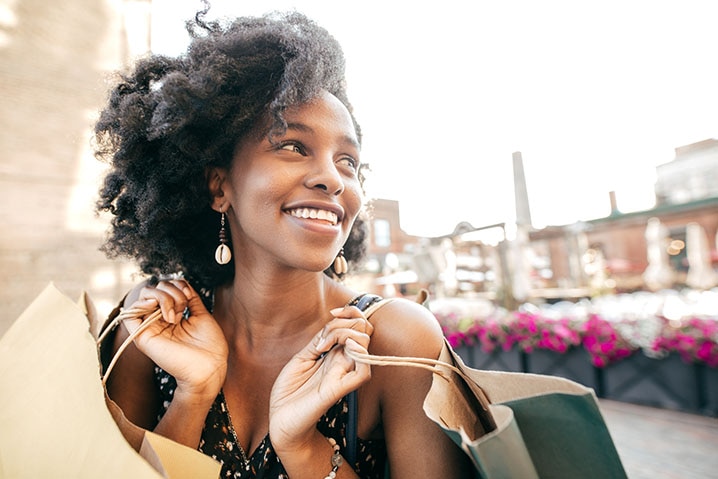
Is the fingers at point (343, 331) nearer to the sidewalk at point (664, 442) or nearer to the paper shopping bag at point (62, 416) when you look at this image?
the paper shopping bag at point (62, 416)

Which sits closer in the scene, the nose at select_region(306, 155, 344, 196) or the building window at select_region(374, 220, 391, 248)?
the nose at select_region(306, 155, 344, 196)

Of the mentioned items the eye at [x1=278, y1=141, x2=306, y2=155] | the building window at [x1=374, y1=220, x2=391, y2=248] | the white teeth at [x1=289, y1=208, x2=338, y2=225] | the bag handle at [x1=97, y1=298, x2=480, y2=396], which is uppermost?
the building window at [x1=374, y1=220, x2=391, y2=248]

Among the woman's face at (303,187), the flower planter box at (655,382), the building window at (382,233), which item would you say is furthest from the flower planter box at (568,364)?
the building window at (382,233)

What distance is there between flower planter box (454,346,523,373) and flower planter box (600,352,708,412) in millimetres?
1079

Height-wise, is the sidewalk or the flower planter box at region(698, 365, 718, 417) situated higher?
the flower planter box at region(698, 365, 718, 417)

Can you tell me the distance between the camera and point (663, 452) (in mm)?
3426

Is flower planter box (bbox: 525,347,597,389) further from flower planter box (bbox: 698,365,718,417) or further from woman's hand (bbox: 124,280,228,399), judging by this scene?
woman's hand (bbox: 124,280,228,399)

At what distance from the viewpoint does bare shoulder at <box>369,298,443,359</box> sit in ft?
3.63

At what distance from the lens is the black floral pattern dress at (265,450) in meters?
1.14

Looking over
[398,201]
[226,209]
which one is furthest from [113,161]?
[398,201]

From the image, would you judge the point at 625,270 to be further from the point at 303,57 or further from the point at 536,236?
the point at 303,57

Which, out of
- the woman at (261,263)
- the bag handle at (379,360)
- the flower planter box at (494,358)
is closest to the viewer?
the bag handle at (379,360)

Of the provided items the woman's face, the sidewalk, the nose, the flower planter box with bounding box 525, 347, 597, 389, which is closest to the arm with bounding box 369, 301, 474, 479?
the woman's face

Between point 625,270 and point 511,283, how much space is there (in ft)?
53.8
